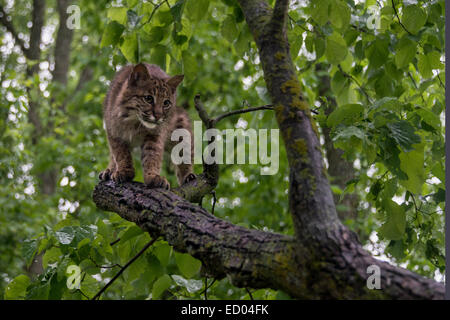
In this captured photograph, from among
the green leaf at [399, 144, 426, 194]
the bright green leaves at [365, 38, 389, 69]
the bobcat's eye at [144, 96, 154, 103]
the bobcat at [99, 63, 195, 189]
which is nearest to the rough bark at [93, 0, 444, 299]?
the green leaf at [399, 144, 426, 194]

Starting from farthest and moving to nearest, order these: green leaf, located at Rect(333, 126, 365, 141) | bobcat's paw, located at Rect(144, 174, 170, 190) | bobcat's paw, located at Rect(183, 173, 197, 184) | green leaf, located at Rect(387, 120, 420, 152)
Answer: bobcat's paw, located at Rect(183, 173, 197, 184), bobcat's paw, located at Rect(144, 174, 170, 190), green leaf, located at Rect(387, 120, 420, 152), green leaf, located at Rect(333, 126, 365, 141)

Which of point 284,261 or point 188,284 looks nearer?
point 284,261

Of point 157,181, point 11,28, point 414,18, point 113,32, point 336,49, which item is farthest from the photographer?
point 11,28

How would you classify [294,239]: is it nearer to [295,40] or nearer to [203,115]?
[203,115]

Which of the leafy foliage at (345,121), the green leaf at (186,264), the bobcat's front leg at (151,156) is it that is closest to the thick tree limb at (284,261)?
the leafy foliage at (345,121)

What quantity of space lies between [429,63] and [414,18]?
13.9 inches

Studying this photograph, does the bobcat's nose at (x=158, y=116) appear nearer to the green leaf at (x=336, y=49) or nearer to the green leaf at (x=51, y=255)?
the green leaf at (x=51, y=255)

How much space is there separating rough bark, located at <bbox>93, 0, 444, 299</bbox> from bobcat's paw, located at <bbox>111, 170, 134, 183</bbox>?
4.07ft

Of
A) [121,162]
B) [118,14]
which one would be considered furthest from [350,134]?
[121,162]

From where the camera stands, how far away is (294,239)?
1.72 meters

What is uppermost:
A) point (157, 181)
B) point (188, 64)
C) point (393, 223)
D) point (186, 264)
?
point (188, 64)

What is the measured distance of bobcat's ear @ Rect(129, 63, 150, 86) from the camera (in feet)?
13.0

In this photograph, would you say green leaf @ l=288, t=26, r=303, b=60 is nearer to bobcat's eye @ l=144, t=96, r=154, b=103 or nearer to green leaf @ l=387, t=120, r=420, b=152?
green leaf @ l=387, t=120, r=420, b=152
